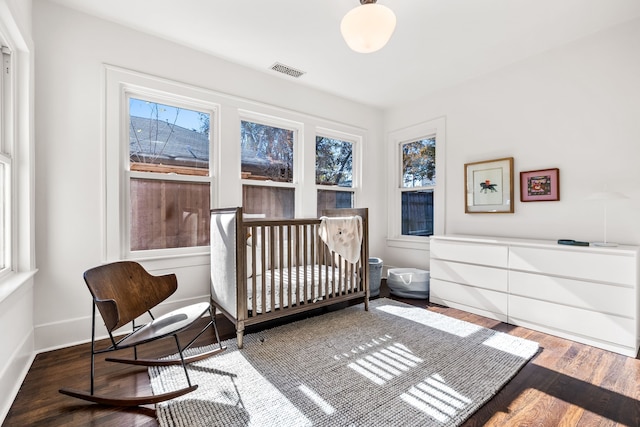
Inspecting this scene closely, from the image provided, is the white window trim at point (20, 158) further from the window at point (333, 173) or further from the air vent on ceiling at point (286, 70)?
the window at point (333, 173)

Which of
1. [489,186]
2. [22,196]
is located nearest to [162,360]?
[22,196]

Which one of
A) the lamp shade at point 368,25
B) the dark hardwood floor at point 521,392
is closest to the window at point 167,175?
the dark hardwood floor at point 521,392

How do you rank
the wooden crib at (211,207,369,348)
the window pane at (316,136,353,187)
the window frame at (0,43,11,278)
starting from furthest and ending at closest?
the window pane at (316,136,353,187), the wooden crib at (211,207,369,348), the window frame at (0,43,11,278)

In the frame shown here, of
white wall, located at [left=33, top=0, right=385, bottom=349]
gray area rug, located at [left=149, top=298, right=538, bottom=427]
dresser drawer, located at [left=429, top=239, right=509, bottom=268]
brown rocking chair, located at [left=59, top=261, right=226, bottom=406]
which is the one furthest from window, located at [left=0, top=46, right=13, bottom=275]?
dresser drawer, located at [left=429, top=239, right=509, bottom=268]

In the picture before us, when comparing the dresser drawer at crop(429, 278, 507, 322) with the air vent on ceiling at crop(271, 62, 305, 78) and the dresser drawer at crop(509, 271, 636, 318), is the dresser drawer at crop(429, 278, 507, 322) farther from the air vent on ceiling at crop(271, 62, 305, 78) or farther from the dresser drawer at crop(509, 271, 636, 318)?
the air vent on ceiling at crop(271, 62, 305, 78)

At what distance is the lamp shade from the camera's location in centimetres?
175

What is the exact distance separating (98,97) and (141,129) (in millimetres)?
376

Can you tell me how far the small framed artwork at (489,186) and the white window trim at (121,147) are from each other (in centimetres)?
312

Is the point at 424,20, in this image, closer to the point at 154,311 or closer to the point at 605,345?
the point at 605,345

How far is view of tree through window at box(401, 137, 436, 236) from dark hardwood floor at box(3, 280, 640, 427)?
6.66 ft

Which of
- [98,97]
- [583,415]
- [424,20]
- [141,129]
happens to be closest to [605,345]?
[583,415]

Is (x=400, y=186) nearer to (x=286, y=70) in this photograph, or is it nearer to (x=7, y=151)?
(x=286, y=70)

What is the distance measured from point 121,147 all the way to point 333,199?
96.5 inches

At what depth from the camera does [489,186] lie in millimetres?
3256
